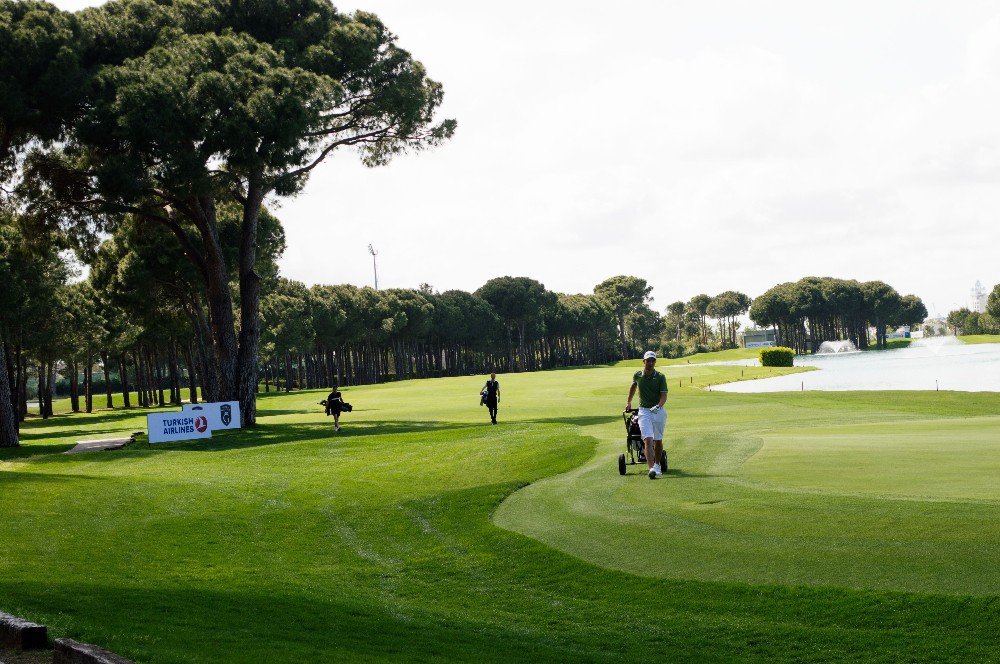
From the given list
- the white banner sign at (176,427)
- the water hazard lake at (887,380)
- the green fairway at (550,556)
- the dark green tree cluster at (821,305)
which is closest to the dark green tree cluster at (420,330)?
the dark green tree cluster at (821,305)

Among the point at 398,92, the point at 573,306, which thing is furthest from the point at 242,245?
the point at 573,306

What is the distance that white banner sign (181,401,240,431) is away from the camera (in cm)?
4054

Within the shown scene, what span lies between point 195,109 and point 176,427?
12.7 m

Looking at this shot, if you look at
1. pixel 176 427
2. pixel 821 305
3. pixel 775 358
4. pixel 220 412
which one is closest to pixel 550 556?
pixel 176 427

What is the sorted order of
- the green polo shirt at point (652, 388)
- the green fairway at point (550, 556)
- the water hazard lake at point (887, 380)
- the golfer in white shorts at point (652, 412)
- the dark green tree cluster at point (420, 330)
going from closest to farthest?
1. the green fairway at point (550, 556)
2. the golfer in white shorts at point (652, 412)
3. the green polo shirt at point (652, 388)
4. the water hazard lake at point (887, 380)
5. the dark green tree cluster at point (420, 330)

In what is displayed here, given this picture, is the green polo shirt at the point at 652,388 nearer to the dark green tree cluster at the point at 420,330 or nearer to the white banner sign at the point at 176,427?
the white banner sign at the point at 176,427

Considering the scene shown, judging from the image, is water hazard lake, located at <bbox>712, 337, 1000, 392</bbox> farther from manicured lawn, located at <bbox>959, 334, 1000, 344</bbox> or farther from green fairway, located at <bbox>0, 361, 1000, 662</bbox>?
manicured lawn, located at <bbox>959, 334, 1000, 344</bbox>

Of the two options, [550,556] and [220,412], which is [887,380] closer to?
[220,412]

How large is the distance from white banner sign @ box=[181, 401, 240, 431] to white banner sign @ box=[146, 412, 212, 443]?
313mm

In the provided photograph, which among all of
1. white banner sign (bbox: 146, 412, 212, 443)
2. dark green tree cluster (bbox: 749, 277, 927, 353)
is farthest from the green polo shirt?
dark green tree cluster (bbox: 749, 277, 927, 353)

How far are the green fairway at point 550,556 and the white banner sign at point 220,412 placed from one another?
17.7 m

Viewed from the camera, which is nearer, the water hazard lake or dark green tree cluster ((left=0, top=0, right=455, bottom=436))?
dark green tree cluster ((left=0, top=0, right=455, bottom=436))

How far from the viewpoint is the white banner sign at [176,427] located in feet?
124

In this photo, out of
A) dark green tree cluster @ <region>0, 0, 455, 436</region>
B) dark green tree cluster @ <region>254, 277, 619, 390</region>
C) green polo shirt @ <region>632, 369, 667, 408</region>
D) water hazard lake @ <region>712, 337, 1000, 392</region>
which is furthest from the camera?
dark green tree cluster @ <region>254, 277, 619, 390</region>
